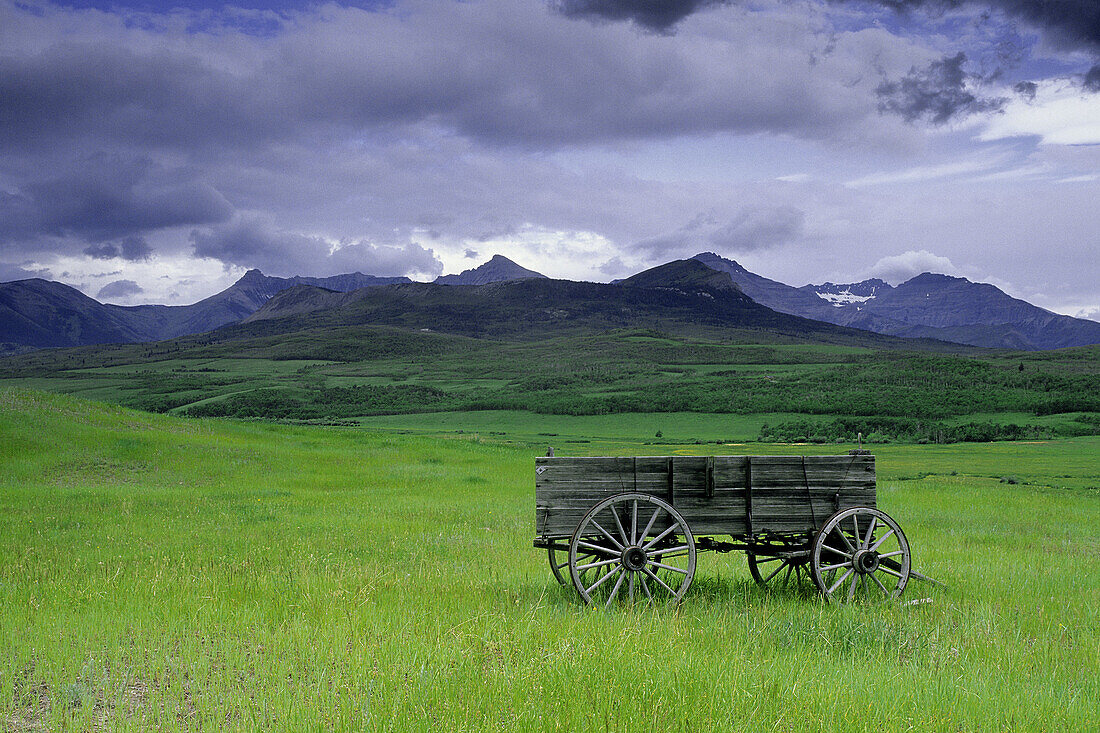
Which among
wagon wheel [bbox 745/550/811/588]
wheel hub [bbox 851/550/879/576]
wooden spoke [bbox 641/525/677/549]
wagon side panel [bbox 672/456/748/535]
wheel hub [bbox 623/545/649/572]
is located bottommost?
wagon wheel [bbox 745/550/811/588]

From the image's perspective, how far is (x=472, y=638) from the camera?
6633mm

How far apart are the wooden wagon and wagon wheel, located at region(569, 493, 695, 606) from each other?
0.02m

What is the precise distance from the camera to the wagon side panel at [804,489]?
8.69 meters

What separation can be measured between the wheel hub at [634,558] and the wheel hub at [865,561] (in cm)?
279

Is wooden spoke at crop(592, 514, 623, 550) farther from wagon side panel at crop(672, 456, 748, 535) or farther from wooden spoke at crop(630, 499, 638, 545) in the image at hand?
wagon side panel at crop(672, 456, 748, 535)

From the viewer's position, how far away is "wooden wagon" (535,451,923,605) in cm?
809

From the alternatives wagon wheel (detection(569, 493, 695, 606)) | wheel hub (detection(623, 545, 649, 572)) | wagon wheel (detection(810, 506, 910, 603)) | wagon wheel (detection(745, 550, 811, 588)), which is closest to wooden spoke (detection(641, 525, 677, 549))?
wagon wheel (detection(569, 493, 695, 606))

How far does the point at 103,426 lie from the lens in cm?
3284

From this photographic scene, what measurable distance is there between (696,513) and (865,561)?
236 centimetres

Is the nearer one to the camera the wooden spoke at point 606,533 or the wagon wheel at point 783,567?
the wooden spoke at point 606,533

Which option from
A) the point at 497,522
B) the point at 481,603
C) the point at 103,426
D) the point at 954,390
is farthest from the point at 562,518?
the point at 954,390

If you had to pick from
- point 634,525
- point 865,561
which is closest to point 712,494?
point 634,525

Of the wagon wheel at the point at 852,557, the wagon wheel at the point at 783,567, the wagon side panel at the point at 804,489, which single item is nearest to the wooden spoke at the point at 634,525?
the wagon side panel at the point at 804,489

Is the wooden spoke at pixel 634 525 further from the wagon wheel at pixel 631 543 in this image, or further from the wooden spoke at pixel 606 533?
the wooden spoke at pixel 606 533
